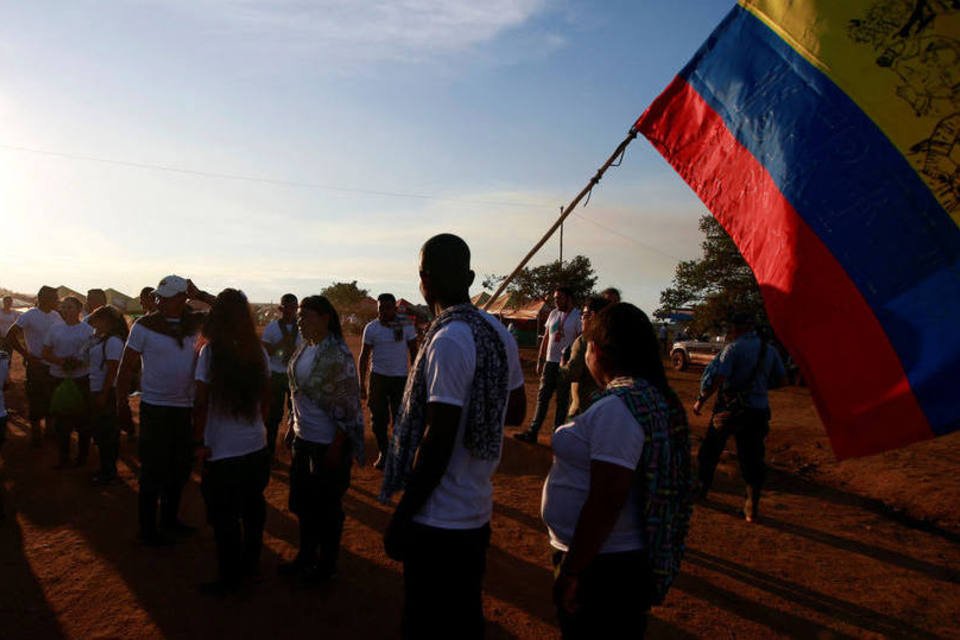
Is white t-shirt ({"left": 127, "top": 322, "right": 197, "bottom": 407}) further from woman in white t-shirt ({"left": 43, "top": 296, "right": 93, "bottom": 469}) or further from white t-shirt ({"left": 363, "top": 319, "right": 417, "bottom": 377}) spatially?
woman in white t-shirt ({"left": 43, "top": 296, "right": 93, "bottom": 469})

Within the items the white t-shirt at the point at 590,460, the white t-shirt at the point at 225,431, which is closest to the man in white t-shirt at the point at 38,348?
the white t-shirt at the point at 225,431

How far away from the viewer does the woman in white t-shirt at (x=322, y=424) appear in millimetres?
4059

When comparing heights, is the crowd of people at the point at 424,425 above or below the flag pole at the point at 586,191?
below

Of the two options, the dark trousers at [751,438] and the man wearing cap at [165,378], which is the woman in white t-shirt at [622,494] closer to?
the man wearing cap at [165,378]

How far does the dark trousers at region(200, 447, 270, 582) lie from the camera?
155 inches

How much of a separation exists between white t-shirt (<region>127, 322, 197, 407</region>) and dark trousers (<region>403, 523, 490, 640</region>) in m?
3.14

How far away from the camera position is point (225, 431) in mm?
3955

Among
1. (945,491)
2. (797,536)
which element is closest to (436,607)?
(797,536)

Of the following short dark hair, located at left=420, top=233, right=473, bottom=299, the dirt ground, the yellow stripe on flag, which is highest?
the yellow stripe on flag

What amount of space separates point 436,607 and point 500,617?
2066mm

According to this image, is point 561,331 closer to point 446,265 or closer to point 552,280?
point 446,265

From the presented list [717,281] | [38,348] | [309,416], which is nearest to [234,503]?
[309,416]

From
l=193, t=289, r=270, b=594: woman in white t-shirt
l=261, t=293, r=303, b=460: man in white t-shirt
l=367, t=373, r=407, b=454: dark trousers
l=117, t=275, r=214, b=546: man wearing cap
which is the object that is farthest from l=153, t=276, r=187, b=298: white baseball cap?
l=367, t=373, r=407, b=454: dark trousers

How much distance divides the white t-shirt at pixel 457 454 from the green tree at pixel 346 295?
57.9 metres
